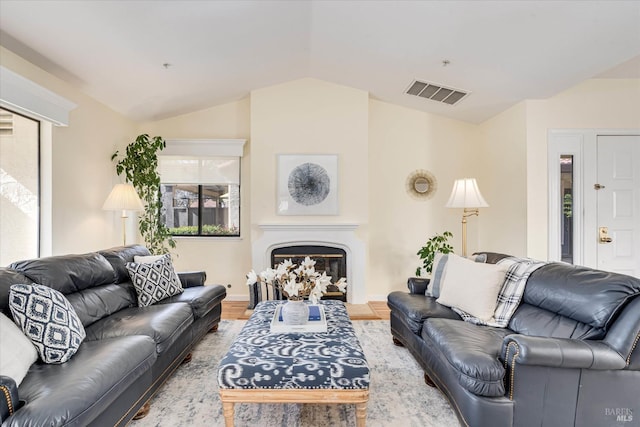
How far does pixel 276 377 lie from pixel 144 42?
293 cm

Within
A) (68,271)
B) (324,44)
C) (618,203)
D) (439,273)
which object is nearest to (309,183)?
(324,44)

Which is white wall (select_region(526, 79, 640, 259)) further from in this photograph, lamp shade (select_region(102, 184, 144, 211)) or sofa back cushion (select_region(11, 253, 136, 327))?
lamp shade (select_region(102, 184, 144, 211))

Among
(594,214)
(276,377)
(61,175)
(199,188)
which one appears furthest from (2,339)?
(594,214)

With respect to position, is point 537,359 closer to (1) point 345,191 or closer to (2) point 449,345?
(2) point 449,345

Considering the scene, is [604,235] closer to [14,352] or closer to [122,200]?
[14,352]

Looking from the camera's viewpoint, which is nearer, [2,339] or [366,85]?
[2,339]

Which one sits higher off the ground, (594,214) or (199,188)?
(199,188)

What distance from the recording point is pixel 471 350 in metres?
1.92

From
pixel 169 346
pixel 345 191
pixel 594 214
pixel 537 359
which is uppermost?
pixel 345 191

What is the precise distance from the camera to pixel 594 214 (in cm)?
394

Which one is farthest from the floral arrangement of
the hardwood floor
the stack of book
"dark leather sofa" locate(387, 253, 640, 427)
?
the hardwood floor

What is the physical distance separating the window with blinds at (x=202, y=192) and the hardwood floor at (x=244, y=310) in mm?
986

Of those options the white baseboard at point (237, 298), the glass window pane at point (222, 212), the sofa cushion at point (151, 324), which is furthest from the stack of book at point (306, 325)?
the glass window pane at point (222, 212)

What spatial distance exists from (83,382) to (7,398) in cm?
26
